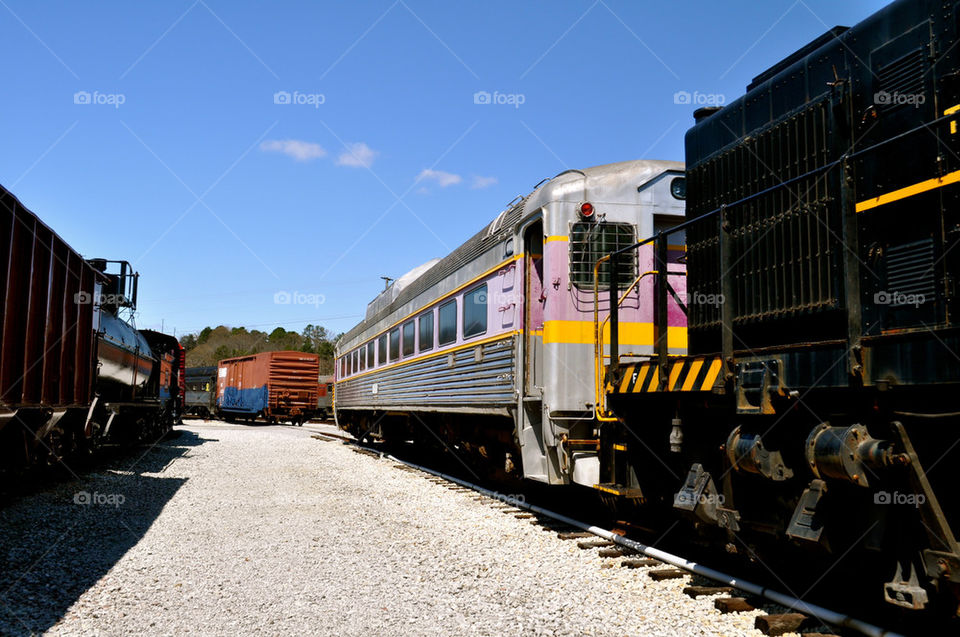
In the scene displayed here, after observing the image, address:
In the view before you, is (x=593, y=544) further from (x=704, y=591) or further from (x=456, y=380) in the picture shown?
(x=456, y=380)

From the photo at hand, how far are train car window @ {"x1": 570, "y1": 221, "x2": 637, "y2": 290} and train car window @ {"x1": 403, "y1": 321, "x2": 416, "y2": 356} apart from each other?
5.92 m

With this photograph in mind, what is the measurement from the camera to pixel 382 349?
55.0ft

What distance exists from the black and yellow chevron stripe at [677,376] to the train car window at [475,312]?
3.36 m

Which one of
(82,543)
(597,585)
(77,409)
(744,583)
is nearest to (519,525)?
(597,585)

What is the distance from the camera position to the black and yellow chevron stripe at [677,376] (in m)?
5.28

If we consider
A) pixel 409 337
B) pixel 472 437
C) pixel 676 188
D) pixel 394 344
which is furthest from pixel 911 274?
pixel 394 344

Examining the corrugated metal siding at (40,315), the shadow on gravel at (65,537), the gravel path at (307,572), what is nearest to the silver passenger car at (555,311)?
the gravel path at (307,572)

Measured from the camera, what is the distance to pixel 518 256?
8719mm

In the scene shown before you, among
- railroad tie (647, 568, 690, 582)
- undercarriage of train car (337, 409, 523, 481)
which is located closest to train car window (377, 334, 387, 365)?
undercarriage of train car (337, 409, 523, 481)

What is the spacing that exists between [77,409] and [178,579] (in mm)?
6221

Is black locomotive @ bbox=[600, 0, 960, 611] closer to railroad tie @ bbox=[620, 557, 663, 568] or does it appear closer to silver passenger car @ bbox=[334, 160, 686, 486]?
railroad tie @ bbox=[620, 557, 663, 568]

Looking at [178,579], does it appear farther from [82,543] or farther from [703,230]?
[703,230]

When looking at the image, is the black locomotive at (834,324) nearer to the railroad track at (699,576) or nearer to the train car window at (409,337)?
the railroad track at (699,576)

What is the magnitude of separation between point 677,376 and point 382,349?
11.7 metres
